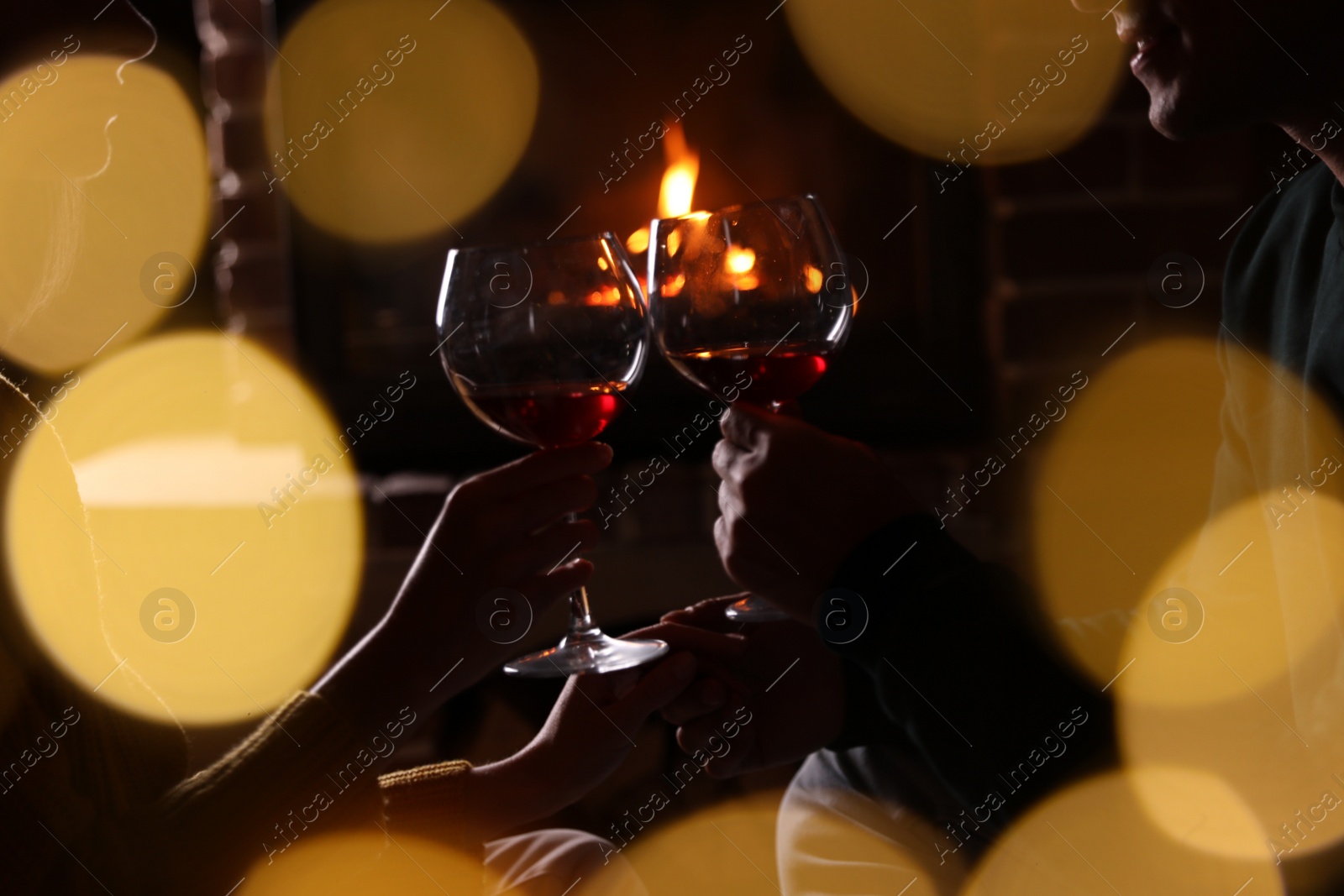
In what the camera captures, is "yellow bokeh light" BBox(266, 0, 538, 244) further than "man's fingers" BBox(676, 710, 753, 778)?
Yes

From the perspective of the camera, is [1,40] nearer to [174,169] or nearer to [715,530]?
[715,530]

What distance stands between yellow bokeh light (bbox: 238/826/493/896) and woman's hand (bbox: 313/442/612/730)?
3.2 inches

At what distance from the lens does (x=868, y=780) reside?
87cm

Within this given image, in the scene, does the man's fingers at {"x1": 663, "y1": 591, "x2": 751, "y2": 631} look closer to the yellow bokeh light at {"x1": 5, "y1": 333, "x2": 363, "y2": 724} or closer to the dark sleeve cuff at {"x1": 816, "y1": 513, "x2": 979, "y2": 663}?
the dark sleeve cuff at {"x1": 816, "y1": 513, "x2": 979, "y2": 663}

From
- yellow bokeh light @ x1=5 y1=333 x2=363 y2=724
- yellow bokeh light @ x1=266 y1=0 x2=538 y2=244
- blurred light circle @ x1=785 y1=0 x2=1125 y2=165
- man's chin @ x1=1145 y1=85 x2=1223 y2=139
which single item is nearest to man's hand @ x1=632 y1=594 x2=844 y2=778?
man's chin @ x1=1145 y1=85 x2=1223 y2=139

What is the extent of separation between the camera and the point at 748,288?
2.57 ft

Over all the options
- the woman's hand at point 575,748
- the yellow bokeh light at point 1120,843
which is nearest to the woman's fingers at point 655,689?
the woman's hand at point 575,748

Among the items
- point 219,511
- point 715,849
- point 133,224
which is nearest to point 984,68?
point 715,849

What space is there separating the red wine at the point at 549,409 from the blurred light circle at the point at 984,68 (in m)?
1.04

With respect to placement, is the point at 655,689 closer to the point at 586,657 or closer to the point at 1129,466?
the point at 586,657

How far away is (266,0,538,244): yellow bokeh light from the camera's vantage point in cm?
179

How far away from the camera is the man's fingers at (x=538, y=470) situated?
2.48 feet

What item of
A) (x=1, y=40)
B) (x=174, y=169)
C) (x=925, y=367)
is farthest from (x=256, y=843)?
(x=174, y=169)

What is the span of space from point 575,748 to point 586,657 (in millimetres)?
97
